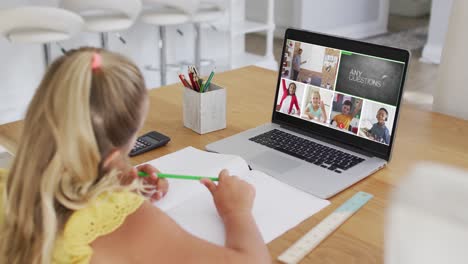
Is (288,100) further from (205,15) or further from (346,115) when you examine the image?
(205,15)

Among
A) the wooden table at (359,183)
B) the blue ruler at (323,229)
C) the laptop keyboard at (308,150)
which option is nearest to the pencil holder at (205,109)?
the wooden table at (359,183)

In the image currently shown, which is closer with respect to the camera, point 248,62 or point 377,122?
point 377,122

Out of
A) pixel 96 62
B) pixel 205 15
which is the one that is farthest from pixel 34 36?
pixel 96 62

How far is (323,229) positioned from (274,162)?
0.90ft

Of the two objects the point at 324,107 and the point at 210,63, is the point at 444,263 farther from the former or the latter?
the point at 210,63

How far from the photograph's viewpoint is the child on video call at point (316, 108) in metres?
1.25

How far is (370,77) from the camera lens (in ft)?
3.81

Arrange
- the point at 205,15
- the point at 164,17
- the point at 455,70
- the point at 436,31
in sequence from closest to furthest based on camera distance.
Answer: the point at 455,70, the point at 164,17, the point at 205,15, the point at 436,31

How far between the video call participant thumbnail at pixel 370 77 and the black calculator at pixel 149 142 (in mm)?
436

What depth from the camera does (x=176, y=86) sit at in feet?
5.67

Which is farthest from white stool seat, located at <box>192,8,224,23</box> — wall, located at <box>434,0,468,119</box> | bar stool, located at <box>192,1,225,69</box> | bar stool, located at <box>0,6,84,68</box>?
wall, located at <box>434,0,468,119</box>

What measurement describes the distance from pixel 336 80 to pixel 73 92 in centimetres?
70

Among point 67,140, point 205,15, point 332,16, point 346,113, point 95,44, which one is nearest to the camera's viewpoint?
point 67,140

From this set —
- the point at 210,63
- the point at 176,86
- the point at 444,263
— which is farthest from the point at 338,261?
the point at 210,63
